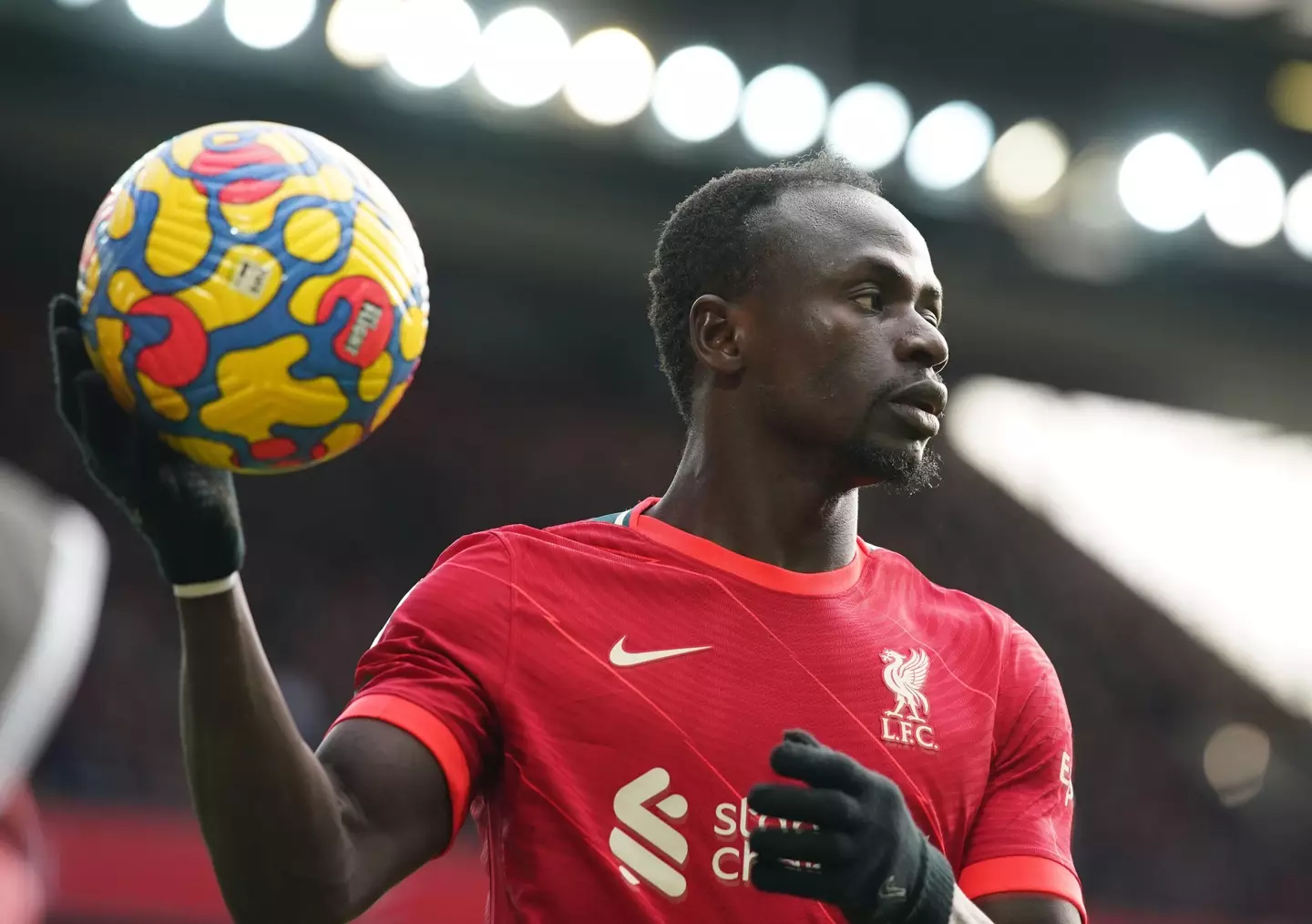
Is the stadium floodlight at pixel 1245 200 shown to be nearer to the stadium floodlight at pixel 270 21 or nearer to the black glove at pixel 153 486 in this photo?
the stadium floodlight at pixel 270 21

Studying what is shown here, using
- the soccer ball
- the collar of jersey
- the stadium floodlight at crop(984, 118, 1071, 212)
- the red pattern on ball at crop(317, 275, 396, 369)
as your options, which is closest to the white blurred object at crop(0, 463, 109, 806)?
the soccer ball

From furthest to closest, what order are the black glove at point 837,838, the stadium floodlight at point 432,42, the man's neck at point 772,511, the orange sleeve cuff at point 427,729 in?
the stadium floodlight at point 432,42 → the man's neck at point 772,511 → the orange sleeve cuff at point 427,729 → the black glove at point 837,838

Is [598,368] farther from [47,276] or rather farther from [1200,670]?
[1200,670]

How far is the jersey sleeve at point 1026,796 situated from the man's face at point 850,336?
39cm

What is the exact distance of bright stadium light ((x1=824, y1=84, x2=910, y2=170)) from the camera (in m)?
8.37

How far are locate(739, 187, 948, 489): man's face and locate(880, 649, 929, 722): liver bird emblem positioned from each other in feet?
0.94

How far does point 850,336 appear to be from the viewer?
2.51 m

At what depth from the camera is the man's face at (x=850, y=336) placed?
8.09 feet

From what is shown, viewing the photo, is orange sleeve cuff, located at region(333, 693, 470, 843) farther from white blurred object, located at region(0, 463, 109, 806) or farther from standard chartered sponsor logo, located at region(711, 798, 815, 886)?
white blurred object, located at region(0, 463, 109, 806)

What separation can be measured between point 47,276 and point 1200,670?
9308 mm

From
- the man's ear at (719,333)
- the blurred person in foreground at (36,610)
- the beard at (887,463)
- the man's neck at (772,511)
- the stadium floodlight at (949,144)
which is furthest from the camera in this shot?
the stadium floodlight at (949,144)

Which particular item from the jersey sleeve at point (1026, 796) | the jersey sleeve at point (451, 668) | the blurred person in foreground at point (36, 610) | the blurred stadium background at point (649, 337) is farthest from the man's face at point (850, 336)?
the blurred stadium background at point (649, 337)

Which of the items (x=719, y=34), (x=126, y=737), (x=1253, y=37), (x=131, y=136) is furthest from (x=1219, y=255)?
(x=126, y=737)

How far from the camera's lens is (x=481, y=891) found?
7.43 m
